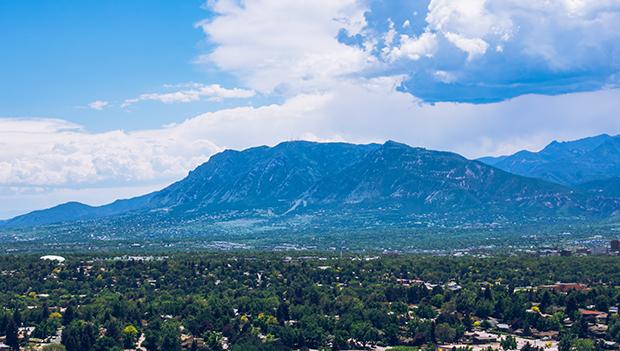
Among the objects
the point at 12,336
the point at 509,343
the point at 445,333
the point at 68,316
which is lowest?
the point at 509,343

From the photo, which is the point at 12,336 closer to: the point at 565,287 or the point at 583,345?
the point at 583,345

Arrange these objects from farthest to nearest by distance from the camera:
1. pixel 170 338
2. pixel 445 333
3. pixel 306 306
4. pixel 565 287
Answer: pixel 565 287
pixel 306 306
pixel 445 333
pixel 170 338

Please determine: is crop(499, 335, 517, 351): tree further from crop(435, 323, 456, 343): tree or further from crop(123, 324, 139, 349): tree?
crop(123, 324, 139, 349): tree

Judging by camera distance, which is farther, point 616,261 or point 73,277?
point 616,261

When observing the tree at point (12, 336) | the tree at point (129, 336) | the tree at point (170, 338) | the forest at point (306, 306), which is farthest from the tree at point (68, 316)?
the tree at point (170, 338)

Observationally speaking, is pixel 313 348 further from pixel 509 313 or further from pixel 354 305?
pixel 509 313

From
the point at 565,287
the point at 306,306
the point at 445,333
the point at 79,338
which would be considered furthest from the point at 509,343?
the point at 79,338

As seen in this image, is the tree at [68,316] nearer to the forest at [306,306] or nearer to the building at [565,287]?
the forest at [306,306]

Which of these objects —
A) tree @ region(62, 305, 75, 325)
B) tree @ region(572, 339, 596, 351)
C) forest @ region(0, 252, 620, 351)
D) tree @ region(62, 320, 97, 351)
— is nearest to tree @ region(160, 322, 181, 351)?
forest @ region(0, 252, 620, 351)

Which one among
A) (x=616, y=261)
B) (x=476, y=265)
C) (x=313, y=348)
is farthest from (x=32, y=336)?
(x=616, y=261)
